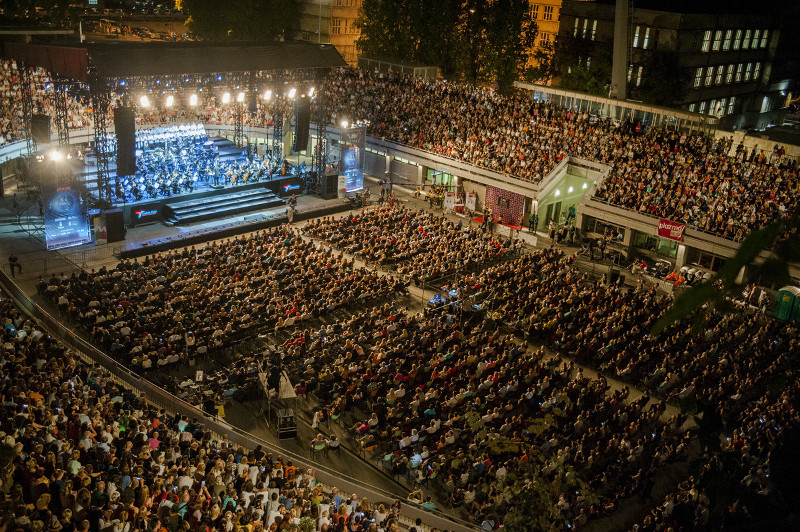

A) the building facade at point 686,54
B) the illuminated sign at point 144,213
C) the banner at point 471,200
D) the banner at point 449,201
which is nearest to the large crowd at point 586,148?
the banner at point 471,200

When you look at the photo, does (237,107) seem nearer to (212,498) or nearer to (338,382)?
(338,382)

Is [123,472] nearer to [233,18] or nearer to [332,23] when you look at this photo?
[233,18]

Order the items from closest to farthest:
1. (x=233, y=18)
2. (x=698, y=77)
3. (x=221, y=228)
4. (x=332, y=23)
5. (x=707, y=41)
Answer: (x=221, y=228) < (x=233, y=18) < (x=707, y=41) < (x=698, y=77) < (x=332, y=23)

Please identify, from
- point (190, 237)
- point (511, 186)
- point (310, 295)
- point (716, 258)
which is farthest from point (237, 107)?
point (716, 258)

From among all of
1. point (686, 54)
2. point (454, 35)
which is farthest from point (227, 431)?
point (686, 54)

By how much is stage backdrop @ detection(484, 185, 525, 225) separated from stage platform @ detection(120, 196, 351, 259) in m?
8.21

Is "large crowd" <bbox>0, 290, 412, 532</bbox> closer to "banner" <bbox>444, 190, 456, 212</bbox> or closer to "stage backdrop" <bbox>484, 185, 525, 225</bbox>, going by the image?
"banner" <bbox>444, 190, 456, 212</bbox>

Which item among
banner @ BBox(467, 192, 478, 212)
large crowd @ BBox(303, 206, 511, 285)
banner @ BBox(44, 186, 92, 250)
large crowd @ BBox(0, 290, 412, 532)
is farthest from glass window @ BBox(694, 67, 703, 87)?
large crowd @ BBox(0, 290, 412, 532)

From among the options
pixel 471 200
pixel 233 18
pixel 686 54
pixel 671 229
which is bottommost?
pixel 471 200

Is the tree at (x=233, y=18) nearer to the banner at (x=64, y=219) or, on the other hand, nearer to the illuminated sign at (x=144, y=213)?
the illuminated sign at (x=144, y=213)

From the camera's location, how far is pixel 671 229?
3481 cm

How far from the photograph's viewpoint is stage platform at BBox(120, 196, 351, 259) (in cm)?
3419

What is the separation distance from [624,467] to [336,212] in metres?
24.9

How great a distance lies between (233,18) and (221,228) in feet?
95.2
